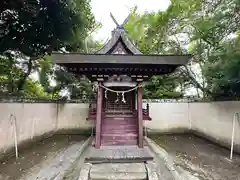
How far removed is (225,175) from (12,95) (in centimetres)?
550

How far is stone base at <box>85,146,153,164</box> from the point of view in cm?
381

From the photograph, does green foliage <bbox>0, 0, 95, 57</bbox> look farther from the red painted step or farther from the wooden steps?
the red painted step

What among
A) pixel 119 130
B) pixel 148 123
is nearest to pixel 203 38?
pixel 148 123

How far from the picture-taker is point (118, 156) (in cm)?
392

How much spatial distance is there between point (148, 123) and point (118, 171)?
455 cm

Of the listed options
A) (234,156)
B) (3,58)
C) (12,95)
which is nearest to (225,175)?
(234,156)

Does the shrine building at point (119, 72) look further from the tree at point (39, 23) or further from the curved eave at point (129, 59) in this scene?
the tree at point (39, 23)

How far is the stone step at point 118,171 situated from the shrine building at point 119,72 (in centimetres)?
97

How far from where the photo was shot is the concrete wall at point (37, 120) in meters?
4.41

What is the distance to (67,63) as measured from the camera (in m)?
4.15

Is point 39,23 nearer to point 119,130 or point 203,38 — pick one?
point 119,130

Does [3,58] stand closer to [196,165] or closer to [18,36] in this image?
[18,36]

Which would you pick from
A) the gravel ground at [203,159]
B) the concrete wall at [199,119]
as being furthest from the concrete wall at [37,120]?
the gravel ground at [203,159]

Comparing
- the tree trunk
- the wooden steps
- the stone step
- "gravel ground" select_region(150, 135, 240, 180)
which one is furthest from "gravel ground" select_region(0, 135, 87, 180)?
"gravel ground" select_region(150, 135, 240, 180)
